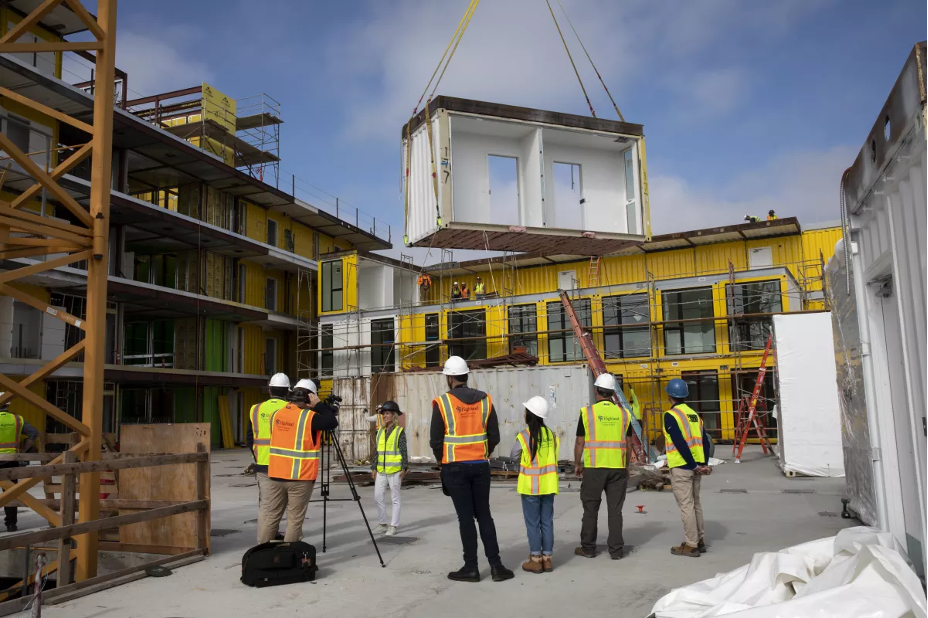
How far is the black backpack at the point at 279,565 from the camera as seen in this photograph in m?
7.02

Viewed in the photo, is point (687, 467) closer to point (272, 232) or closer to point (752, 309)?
point (752, 309)

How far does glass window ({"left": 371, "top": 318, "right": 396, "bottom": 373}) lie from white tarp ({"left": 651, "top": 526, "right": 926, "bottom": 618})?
1120 inches

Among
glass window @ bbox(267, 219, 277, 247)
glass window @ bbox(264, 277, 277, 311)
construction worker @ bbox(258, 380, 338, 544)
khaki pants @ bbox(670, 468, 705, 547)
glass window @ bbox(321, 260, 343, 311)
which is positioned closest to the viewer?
construction worker @ bbox(258, 380, 338, 544)

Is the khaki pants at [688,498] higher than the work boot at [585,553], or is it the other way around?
the khaki pants at [688,498]

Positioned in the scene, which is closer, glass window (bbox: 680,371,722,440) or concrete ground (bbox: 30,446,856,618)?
concrete ground (bbox: 30,446,856,618)

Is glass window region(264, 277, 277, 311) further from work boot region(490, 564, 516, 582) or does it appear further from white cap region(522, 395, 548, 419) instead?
work boot region(490, 564, 516, 582)

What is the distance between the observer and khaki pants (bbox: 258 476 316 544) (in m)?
7.50

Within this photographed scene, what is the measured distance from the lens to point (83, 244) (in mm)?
7848

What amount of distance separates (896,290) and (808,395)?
38.1 feet

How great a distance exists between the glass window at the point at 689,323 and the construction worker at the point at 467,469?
22.4 metres

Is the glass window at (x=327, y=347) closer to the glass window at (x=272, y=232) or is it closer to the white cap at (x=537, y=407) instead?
the glass window at (x=272, y=232)

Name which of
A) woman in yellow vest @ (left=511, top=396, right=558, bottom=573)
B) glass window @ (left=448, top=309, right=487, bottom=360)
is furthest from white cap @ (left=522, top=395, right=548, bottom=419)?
glass window @ (left=448, top=309, right=487, bottom=360)

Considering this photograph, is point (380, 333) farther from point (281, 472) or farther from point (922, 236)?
point (922, 236)

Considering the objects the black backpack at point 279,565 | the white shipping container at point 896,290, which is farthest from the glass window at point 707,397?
the black backpack at point 279,565
